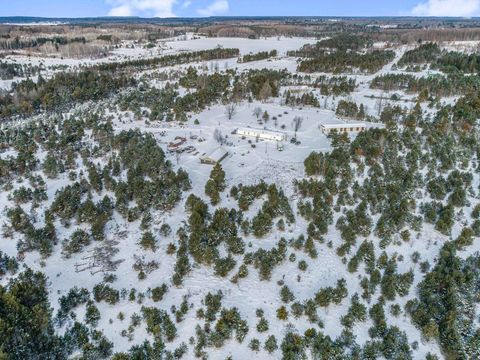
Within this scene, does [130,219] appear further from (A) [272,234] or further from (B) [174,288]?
(A) [272,234]

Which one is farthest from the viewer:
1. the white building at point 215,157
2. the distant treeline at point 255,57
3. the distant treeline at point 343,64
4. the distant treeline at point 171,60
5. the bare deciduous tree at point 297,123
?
the distant treeline at point 255,57

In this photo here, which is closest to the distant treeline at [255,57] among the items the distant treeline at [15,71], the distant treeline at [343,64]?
the distant treeline at [343,64]

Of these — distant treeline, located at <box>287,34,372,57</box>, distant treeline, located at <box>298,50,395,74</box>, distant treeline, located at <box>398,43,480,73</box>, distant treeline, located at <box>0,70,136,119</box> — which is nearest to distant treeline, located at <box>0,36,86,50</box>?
distant treeline, located at <box>0,70,136,119</box>

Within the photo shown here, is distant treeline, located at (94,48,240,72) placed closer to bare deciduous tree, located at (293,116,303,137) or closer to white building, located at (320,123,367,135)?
bare deciduous tree, located at (293,116,303,137)

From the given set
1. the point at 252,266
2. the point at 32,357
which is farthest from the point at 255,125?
the point at 32,357

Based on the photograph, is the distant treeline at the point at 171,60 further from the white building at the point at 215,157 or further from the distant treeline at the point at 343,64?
the white building at the point at 215,157

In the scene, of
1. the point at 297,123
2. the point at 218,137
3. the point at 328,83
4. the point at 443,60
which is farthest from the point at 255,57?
the point at 218,137
